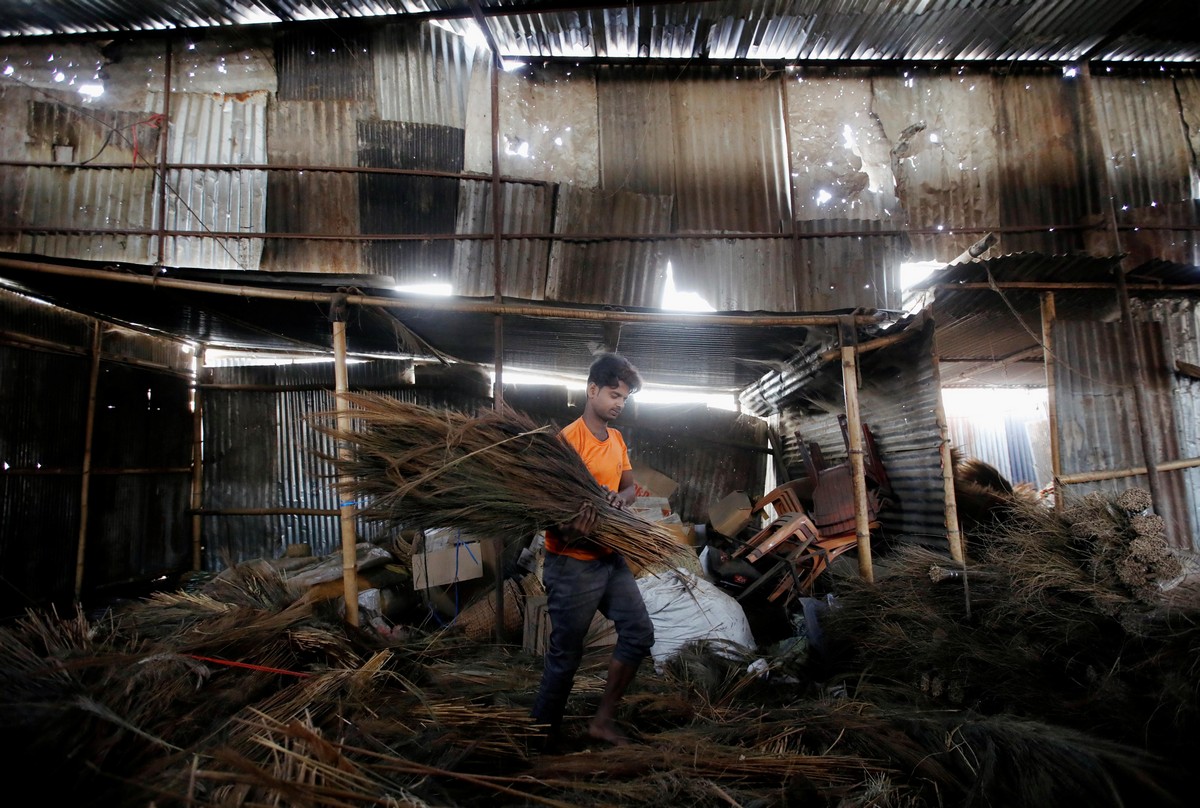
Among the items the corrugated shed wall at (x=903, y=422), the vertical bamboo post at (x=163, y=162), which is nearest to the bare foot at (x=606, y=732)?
the corrugated shed wall at (x=903, y=422)

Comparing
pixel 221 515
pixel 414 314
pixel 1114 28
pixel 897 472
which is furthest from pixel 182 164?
pixel 1114 28

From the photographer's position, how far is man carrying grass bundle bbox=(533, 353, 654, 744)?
2.29 metres

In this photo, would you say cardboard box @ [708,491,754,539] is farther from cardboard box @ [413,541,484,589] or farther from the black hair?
the black hair

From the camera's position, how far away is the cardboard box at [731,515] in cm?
617

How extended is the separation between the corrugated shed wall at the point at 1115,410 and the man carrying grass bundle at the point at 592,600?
4.28 meters

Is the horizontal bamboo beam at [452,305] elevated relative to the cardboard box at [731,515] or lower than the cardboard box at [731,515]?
elevated

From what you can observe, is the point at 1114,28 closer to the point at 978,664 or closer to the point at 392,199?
the point at 978,664

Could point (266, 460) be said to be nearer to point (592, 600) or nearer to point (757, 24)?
point (592, 600)

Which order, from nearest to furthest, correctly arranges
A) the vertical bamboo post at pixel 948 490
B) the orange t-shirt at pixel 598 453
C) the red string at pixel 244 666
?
the orange t-shirt at pixel 598 453, the red string at pixel 244 666, the vertical bamboo post at pixel 948 490

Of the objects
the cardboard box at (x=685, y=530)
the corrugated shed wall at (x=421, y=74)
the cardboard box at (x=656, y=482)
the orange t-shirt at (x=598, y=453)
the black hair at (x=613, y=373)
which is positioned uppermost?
the corrugated shed wall at (x=421, y=74)

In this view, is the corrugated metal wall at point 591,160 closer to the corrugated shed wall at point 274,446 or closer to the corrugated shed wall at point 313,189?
the corrugated shed wall at point 313,189

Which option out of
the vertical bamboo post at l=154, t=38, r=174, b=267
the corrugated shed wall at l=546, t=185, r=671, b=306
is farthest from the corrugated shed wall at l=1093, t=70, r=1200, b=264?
the vertical bamboo post at l=154, t=38, r=174, b=267

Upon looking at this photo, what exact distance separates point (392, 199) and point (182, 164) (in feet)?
5.93

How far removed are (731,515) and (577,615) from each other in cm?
434
